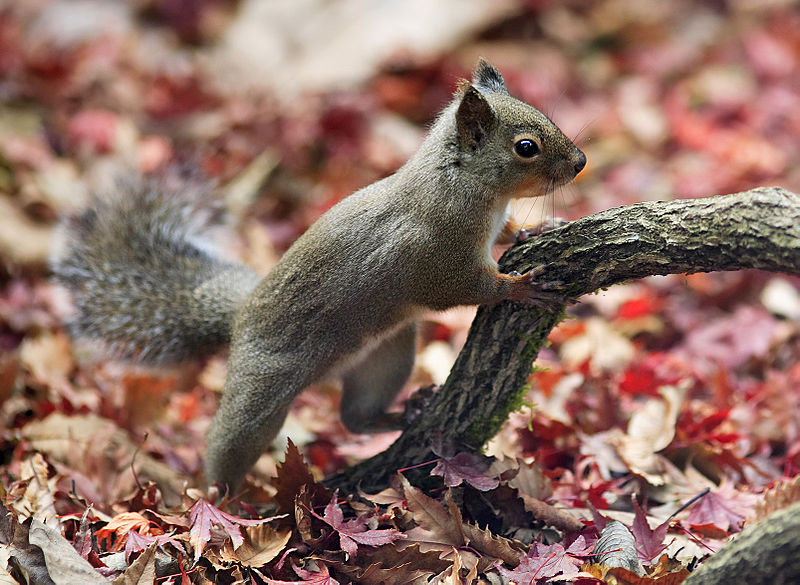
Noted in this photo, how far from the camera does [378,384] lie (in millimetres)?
3744

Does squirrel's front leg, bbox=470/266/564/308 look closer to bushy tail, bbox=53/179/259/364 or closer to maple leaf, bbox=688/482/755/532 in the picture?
maple leaf, bbox=688/482/755/532

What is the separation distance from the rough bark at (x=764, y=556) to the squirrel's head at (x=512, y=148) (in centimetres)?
150

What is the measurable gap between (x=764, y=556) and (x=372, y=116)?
5529mm

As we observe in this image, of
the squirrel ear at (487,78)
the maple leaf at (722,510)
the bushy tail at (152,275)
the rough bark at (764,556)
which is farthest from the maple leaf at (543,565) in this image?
the squirrel ear at (487,78)

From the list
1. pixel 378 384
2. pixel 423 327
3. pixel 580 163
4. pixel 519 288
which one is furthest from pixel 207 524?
pixel 580 163

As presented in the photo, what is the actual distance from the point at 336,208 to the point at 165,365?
1.23 metres

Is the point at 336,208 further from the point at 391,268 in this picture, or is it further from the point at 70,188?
the point at 70,188

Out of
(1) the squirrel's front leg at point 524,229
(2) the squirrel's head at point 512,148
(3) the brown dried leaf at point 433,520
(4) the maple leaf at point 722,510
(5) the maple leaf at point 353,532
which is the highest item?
(2) the squirrel's head at point 512,148

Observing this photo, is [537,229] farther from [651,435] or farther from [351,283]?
[651,435]

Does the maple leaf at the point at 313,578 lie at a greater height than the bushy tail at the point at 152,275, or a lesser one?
lesser

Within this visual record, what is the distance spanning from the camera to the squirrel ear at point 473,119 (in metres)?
3.01

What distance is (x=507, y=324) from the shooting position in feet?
9.97

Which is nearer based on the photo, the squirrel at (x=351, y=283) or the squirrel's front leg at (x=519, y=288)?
the squirrel's front leg at (x=519, y=288)

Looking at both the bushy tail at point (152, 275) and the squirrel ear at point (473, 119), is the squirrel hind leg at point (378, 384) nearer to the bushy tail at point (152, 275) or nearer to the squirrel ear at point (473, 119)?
the bushy tail at point (152, 275)
